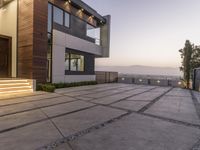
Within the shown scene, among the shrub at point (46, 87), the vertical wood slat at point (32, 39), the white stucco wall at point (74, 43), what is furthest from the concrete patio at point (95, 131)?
the white stucco wall at point (74, 43)

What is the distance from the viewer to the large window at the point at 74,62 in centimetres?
1357

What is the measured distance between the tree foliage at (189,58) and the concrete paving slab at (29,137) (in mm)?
16510

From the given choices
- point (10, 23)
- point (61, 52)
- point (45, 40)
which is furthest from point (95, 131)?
point (10, 23)

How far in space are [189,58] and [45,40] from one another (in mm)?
15142

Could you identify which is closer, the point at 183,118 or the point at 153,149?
the point at 153,149

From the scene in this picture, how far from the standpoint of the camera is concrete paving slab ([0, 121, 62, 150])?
2.66m

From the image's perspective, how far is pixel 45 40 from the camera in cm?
1080

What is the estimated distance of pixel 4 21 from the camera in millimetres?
12102

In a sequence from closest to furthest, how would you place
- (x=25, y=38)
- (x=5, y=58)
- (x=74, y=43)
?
(x=25, y=38) → (x=5, y=58) → (x=74, y=43)

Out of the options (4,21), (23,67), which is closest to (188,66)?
(23,67)

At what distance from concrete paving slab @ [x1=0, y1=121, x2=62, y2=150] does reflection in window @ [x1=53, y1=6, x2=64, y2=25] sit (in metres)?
10.6

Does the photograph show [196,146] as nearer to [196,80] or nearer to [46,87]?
[46,87]

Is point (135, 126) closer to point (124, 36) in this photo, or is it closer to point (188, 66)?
point (188, 66)

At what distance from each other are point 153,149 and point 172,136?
85 cm
